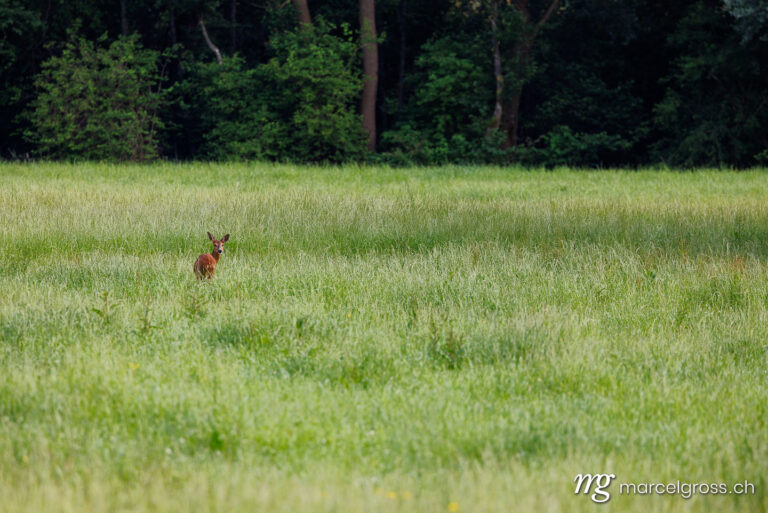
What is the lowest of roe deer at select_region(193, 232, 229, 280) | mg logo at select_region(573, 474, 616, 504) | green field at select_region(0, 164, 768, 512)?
mg logo at select_region(573, 474, 616, 504)

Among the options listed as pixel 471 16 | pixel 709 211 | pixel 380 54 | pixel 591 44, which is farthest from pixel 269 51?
pixel 709 211

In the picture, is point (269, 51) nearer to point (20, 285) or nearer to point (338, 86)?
point (338, 86)

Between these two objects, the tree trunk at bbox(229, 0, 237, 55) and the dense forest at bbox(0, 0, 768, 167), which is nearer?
the dense forest at bbox(0, 0, 768, 167)

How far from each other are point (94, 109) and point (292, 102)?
7.37 m

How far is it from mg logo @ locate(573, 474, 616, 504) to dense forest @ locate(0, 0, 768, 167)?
2657 centimetres

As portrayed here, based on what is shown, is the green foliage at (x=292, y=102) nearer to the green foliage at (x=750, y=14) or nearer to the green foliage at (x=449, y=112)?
the green foliage at (x=449, y=112)

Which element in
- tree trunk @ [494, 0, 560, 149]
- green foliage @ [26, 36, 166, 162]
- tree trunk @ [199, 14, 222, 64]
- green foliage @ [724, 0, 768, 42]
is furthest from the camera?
tree trunk @ [199, 14, 222, 64]

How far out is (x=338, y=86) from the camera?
3112 centimetres

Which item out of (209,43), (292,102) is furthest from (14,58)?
(292,102)

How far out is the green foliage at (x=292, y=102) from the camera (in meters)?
30.9

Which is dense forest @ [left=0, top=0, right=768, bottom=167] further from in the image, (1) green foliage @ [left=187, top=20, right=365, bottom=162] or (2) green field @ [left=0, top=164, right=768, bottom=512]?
(2) green field @ [left=0, top=164, right=768, bottom=512]

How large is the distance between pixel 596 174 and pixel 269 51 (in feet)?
59.6

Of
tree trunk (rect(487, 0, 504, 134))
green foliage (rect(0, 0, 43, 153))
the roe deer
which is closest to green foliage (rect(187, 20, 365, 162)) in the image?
tree trunk (rect(487, 0, 504, 134))

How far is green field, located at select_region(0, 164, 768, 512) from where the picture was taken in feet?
12.6
